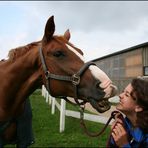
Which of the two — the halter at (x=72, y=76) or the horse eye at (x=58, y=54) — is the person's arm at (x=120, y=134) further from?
the horse eye at (x=58, y=54)

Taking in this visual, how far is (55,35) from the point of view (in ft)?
13.4

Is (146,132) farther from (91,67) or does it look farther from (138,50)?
(138,50)

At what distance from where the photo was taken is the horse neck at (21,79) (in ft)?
13.5

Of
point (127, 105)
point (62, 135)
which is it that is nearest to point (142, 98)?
point (127, 105)

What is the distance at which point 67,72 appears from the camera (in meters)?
3.87

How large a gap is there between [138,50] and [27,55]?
3126 cm

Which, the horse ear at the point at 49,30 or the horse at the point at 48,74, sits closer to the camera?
the horse at the point at 48,74

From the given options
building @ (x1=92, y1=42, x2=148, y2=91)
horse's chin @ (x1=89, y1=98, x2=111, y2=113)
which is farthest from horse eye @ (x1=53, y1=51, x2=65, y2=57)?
building @ (x1=92, y1=42, x2=148, y2=91)

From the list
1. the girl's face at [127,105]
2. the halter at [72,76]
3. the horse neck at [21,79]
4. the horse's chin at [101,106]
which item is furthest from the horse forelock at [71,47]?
the girl's face at [127,105]

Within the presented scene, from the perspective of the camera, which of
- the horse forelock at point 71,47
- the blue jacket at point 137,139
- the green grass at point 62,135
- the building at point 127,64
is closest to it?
the blue jacket at point 137,139

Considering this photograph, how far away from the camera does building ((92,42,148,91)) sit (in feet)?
104

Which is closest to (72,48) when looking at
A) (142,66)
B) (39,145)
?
(39,145)

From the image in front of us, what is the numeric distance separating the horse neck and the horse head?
0.14m

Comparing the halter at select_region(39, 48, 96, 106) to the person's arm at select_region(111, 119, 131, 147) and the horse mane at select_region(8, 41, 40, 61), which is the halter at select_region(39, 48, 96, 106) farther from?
the person's arm at select_region(111, 119, 131, 147)
